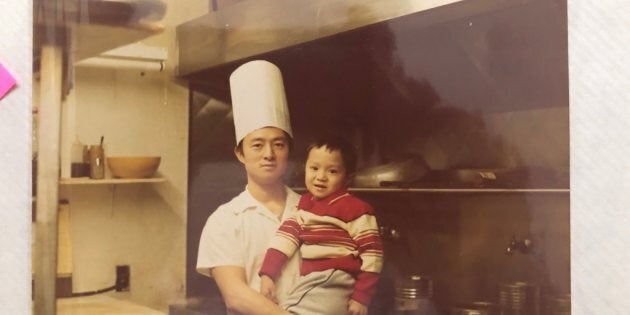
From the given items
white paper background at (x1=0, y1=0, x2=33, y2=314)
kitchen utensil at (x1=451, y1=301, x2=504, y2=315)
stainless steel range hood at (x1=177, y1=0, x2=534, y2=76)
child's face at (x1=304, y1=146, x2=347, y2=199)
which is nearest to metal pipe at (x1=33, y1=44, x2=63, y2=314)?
white paper background at (x1=0, y1=0, x2=33, y2=314)

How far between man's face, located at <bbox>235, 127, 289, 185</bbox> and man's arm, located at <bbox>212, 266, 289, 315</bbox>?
0.30 feet

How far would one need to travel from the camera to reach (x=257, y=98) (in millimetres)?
656

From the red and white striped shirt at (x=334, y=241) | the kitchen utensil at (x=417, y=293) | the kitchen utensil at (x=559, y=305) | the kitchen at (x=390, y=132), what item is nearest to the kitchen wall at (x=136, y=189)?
the kitchen at (x=390, y=132)

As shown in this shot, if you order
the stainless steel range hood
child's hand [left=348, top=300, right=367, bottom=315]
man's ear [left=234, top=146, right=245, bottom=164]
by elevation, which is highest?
the stainless steel range hood

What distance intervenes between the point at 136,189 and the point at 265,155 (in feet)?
0.43

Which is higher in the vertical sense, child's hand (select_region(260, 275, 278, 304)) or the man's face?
the man's face

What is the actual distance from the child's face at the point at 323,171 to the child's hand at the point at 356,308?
0.10 m

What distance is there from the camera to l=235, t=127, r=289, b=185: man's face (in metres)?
0.65

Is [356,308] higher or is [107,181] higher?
[107,181]

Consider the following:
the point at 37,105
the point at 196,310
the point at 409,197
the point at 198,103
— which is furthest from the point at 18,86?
the point at 409,197

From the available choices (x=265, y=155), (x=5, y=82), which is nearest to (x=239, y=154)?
(x=265, y=155)

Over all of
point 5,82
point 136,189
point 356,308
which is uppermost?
point 5,82

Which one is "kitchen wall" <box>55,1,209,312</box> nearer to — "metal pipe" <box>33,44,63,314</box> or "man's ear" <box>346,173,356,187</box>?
"metal pipe" <box>33,44,63,314</box>

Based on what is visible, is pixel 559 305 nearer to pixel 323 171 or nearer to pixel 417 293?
pixel 417 293
